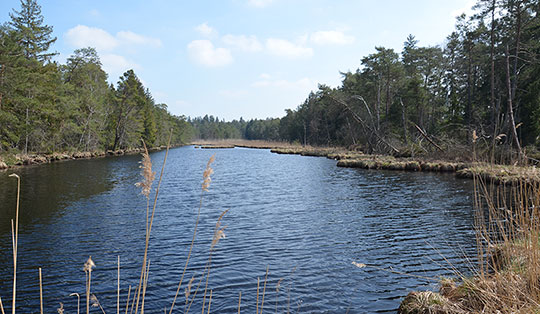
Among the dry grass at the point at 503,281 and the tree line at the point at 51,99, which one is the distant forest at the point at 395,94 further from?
the dry grass at the point at 503,281

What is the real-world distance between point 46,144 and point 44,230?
28.0m

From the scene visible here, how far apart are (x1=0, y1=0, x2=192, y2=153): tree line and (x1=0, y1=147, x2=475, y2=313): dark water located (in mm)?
13666

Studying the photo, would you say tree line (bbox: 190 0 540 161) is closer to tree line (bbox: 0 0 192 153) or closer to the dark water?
the dark water

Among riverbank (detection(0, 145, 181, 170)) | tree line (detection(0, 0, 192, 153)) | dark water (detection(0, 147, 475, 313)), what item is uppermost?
tree line (detection(0, 0, 192, 153))

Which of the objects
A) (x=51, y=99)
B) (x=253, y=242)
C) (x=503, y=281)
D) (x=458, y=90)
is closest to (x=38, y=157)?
(x=51, y=99)

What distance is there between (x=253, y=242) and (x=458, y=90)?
36750mm

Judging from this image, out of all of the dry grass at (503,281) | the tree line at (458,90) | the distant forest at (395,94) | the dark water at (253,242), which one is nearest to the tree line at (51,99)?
the distant forest at (395,94)

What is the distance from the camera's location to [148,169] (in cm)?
209

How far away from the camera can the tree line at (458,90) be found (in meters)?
22.3

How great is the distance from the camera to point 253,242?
9.02m

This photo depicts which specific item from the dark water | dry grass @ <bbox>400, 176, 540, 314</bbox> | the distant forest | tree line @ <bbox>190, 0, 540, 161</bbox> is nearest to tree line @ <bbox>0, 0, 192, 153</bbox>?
the distant forest

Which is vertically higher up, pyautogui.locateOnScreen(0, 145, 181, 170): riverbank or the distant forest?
the distant forest

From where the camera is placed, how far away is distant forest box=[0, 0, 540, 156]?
23234 mm

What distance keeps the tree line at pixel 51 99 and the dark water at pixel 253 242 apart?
1367cm
